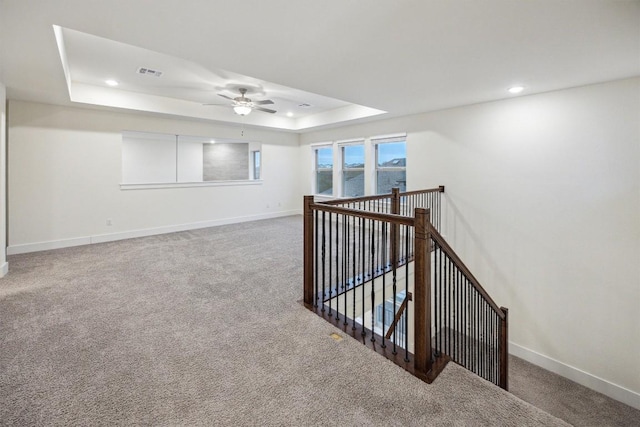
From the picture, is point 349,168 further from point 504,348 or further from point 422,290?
point 422,290

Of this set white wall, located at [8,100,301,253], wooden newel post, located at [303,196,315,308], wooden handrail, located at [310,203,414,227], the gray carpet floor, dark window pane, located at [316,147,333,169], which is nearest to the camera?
the gray carpet floor

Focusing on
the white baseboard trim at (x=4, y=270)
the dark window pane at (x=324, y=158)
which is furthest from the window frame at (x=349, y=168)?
the white baseboard trim at (x=4, y=270)

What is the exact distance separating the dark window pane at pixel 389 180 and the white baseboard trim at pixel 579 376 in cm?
321

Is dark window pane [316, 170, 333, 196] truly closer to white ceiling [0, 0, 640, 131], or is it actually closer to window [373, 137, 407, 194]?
window [373, 137, 407, 194]

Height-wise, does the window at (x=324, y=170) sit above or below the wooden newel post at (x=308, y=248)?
above

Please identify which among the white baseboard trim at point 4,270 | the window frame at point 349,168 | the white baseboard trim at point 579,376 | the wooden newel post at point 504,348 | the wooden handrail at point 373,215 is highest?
the window frame at point 349,168

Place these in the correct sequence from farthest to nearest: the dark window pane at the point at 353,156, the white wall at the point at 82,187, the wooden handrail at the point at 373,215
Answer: the dark window pane at the point at 353,156, the white wall at the point at 82,187, the wooden handrail at the point at 373,215

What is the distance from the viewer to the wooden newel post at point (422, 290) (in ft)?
5.88

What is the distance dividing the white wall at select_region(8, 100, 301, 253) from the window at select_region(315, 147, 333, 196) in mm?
2407

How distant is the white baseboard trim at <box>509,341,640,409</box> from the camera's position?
341cm

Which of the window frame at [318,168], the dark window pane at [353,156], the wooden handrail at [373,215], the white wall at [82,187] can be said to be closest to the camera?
the wooden handrail at [373,215]

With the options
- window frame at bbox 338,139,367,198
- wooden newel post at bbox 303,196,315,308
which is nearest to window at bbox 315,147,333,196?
window frame at bbox 338,139,367,198

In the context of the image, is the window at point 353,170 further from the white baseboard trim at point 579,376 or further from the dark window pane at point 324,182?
the white baseboard trim at point 579,376

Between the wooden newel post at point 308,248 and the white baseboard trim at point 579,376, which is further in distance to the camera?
the white baseboard trim at point 579,376
